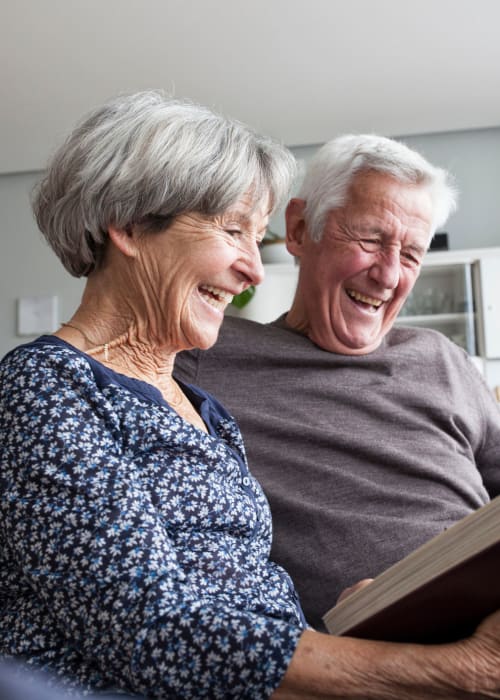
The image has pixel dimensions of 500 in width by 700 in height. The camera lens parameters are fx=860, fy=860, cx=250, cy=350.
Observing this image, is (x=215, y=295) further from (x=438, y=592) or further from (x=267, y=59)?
(x=267, y=59)

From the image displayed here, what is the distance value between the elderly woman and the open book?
2cm

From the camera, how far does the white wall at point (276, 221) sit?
5551 mm

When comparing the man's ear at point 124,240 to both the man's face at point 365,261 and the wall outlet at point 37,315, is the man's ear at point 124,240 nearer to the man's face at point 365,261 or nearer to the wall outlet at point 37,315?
the man's face at point 365,261

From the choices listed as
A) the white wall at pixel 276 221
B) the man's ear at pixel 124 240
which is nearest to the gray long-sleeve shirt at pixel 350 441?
the man's ear at pixel 124 240

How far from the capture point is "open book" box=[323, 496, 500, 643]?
2.25 feet

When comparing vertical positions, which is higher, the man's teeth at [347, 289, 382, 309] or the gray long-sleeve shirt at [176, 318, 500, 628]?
the man's teeth at [347, 289, 382, 309]

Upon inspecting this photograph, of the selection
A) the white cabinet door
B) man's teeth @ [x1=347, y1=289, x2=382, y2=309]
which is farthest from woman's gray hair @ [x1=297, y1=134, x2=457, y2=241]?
the white cabinet door

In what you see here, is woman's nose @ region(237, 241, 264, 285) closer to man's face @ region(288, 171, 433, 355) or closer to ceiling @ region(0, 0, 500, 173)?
man's face @ region(288, 171, 433, 355)

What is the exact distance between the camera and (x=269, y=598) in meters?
1.03

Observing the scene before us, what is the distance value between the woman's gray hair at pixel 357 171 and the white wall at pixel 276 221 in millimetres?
3885

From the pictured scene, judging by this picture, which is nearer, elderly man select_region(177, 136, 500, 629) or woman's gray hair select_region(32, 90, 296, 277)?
woman's gray hair select_region(32, 90, 296, 277)

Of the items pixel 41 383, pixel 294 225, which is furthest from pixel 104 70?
pixel 41 383

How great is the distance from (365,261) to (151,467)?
906 mm

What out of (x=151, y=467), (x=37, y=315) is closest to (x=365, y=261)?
(x=151, y=467)
